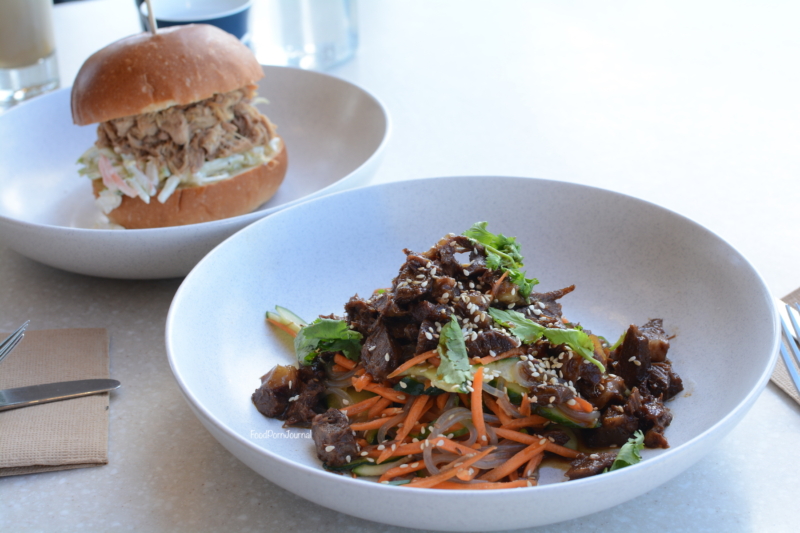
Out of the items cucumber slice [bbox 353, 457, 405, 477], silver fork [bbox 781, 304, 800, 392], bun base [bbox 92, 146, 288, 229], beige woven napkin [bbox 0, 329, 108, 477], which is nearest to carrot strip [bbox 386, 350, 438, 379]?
cucumber slice [bbox 353, 457, 405, 477]

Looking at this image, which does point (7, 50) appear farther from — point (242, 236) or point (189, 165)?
point (242, 236)

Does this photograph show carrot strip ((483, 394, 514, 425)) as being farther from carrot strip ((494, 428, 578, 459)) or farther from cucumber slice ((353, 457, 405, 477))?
cucumber slice ((353, 457, 405, 477))

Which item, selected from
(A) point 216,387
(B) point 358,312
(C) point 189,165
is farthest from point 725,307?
(C) point 189,165

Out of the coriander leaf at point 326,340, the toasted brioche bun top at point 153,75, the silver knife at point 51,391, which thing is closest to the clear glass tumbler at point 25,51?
the toasted brioche bun top at point 153,75

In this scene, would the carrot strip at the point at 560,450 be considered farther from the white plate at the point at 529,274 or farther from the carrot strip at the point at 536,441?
the white plate at the point at 529,274

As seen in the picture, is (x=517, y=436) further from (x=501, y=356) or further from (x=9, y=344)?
(x=9, y=344)

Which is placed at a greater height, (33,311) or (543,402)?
(543,402)
